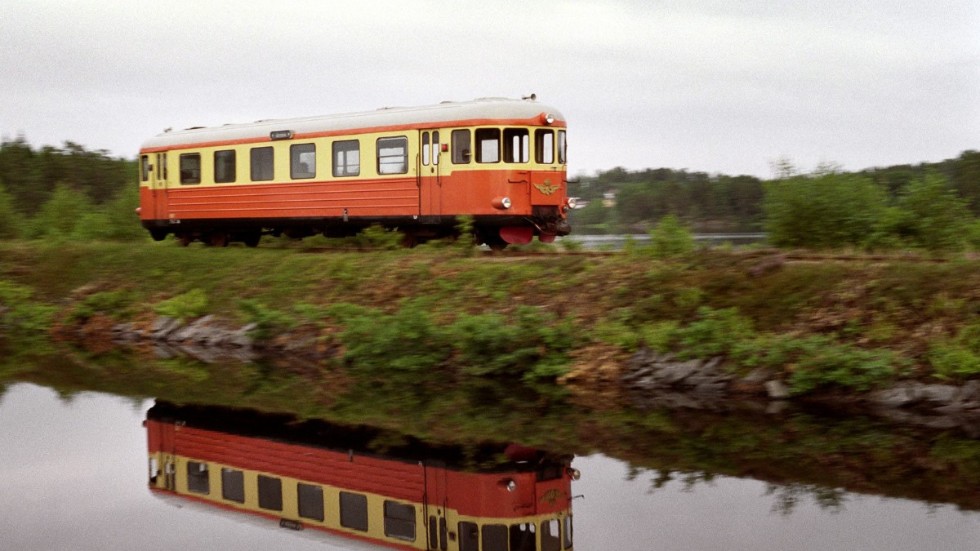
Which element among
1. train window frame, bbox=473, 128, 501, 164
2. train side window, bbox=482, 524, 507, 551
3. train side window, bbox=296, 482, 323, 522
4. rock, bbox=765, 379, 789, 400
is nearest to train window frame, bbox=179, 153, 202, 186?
train window frame, bbox=473, 128, 501, 164

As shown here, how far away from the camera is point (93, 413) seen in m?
15.6

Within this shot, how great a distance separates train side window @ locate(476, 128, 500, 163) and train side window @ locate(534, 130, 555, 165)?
0.74m

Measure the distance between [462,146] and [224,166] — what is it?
7.43 meters

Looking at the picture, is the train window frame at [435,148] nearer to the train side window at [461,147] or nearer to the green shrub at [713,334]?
the train side window at [461,147]

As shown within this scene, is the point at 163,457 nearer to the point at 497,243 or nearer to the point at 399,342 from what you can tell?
the point at 399,342

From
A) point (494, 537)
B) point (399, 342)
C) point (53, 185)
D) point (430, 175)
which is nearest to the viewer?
point (494, 537)

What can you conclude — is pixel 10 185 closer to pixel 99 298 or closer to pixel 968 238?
pixel 99 298

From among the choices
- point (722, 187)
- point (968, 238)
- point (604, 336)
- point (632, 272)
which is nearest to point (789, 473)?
point (604, 336)

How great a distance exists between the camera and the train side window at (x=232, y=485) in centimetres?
1144

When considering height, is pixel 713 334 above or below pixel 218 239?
below

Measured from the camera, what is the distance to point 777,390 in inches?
586

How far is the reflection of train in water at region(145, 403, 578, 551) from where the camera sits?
32.5 feet

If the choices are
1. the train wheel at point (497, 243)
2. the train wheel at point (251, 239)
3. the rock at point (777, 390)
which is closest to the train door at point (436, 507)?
the rock at point (777, 390)

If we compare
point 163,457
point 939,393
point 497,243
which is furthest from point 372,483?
point 497,243
